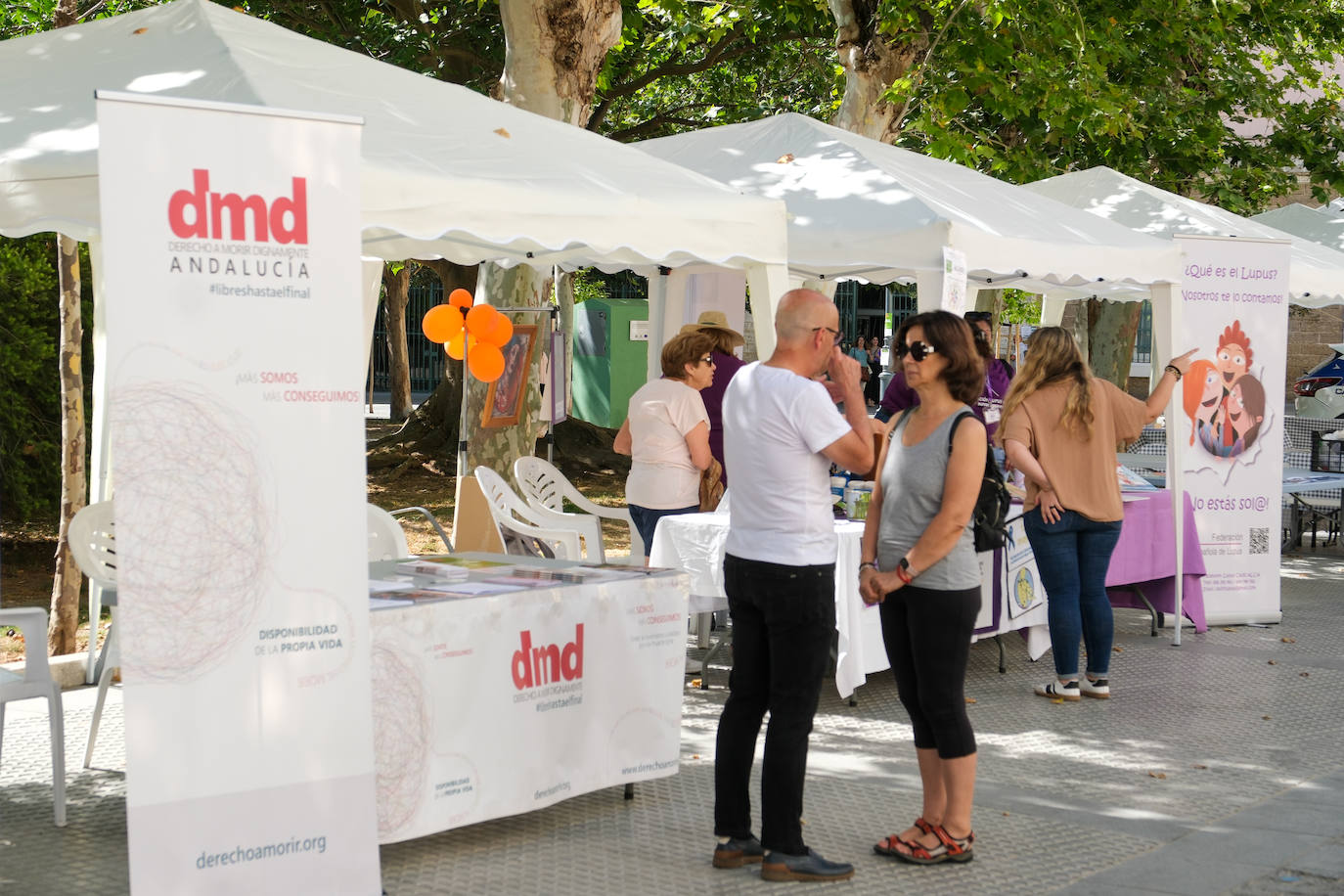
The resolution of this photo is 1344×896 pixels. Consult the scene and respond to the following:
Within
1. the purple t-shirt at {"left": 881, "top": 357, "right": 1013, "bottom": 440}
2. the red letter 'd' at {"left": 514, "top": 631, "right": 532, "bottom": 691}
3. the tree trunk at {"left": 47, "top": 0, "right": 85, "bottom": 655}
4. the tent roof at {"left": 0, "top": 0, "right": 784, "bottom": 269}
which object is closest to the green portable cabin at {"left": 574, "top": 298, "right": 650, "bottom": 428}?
the purple t-shirt at {"left": 881, "top": 357, "right": 1013, "bottom": 440}

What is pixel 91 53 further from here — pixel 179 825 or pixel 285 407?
pixel 179 825

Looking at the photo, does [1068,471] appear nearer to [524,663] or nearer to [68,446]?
[524,663]

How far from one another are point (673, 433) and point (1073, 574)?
197 cm

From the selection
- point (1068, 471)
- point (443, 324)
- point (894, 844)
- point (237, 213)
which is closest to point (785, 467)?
point (894, 844)

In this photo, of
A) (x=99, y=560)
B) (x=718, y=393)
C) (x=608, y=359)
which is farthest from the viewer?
(x=608, y=359)

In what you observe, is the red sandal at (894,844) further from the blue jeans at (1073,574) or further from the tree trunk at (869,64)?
the tree trunk at (869,64)

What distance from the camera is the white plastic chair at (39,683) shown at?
4836 millimetres

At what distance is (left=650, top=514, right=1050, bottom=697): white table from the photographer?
21.5ft

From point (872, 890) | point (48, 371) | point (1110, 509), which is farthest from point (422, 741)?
point (48, 371)

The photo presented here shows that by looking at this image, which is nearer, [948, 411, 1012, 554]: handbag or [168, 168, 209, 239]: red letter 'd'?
[168, 168, 209, 239]: red letter 'd'

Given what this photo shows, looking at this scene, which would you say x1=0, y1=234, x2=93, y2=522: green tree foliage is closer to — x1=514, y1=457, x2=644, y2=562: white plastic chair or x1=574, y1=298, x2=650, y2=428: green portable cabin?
x1=514, y1=457, x2=644, y2=562: white plastic chair

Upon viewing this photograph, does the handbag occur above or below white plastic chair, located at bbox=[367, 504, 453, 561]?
above

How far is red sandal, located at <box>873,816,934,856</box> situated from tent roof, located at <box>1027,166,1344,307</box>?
7126mm

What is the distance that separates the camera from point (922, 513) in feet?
14.9
